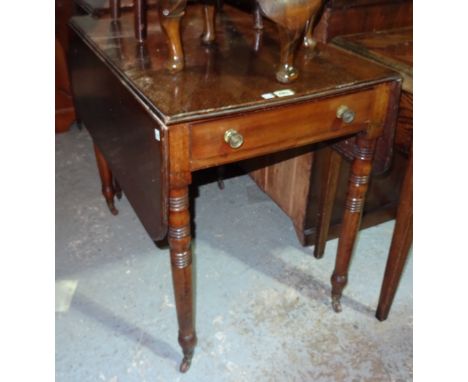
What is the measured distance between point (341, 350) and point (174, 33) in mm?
1034

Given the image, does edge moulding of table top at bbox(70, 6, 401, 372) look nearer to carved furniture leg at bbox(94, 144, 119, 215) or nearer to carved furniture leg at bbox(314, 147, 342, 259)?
carved furniture leg at bbox(314, 147, 342, 259)

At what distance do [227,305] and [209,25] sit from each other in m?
0.89

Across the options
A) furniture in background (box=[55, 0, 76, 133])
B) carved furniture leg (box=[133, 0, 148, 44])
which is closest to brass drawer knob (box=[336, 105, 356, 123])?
carved furniture leg (box=[133, 0, 148, 44])

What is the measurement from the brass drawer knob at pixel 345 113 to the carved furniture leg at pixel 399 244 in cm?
21

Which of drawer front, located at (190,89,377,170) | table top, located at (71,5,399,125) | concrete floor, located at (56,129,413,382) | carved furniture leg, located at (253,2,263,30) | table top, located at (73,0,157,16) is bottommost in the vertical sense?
concrete floor, located at (56,129,413,382)

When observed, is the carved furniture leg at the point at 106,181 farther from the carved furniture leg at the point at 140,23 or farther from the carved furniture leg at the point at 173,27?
the carved furniture leg at the point at 173,27

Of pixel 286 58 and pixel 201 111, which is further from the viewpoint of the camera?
pixel 286 58

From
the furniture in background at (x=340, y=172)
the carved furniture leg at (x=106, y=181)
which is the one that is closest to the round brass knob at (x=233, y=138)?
the furniture in background at (x=340, y=172)

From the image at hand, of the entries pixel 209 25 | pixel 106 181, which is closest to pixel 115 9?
pixel 209 25

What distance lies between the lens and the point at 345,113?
118cm

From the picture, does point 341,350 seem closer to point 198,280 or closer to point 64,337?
point 198,280

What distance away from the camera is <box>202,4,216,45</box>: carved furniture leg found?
4.48 ft

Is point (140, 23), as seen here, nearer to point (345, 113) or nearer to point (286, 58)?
point (286, 58)

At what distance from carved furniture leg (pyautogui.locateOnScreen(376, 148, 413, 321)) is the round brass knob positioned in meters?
0.50
